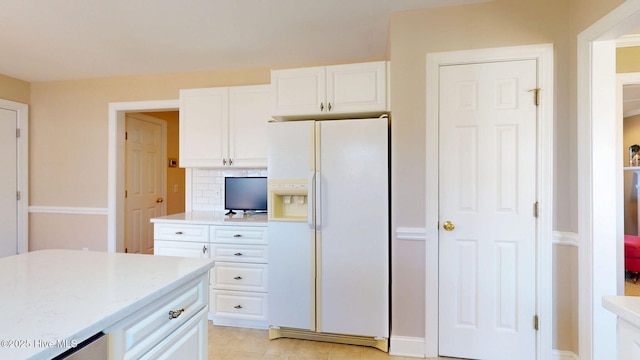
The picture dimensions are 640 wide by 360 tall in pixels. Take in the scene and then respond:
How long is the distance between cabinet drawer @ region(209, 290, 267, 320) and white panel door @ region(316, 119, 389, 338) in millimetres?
570

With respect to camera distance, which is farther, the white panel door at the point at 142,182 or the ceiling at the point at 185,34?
the white panel door at the point at 142,182

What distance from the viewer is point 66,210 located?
139 inches

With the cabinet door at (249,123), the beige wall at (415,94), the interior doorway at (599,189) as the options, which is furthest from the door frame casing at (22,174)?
Answer: the interior doorway at (599,189)

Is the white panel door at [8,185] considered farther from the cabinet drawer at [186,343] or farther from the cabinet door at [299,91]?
the cabinet drawer at [186,343]

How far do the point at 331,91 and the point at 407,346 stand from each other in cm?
200

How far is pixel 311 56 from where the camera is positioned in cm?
291

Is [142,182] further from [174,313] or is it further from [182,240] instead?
[174,313]

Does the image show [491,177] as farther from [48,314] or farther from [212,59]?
[212,59]

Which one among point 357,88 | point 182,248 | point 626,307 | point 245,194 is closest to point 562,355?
point 626,307

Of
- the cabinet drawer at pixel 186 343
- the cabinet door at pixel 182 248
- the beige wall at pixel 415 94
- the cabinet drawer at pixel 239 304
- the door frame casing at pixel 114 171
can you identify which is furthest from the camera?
the door frame casing at pixel 114 171

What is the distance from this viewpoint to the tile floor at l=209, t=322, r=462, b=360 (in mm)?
2125

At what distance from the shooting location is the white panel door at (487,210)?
1993mm

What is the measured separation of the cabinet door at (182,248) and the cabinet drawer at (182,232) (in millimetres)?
38

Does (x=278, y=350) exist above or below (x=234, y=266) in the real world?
below
